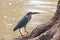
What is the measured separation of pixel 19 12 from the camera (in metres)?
14.8

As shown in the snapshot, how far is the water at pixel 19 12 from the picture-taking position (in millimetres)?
11406

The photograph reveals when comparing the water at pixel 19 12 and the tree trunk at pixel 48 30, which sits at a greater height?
the tree trunk at pixel 48 30

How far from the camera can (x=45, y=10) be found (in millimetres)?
14641

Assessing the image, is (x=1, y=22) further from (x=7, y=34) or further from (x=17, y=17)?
(x=7, y=34)

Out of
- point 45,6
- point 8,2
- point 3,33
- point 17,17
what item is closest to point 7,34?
point 3,33

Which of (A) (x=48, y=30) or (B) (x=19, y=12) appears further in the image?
(B) (x=19, y=12)

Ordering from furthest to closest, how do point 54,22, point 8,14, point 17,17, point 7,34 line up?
point 8,14, point 17,17, point 7,34, point 54,22

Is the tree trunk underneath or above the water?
above

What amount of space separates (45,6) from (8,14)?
229 centimetres

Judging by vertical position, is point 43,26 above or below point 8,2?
above

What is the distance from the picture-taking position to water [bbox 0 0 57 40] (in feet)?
37.4

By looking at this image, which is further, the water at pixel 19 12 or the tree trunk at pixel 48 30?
the water at pixel 19 12

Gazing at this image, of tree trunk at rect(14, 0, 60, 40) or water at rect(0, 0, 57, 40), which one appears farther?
water at rect(0, 0, 57, 40)

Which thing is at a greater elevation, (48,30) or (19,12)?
(48,30)
